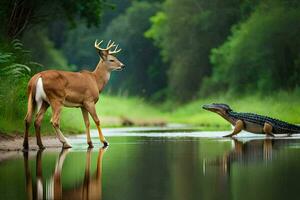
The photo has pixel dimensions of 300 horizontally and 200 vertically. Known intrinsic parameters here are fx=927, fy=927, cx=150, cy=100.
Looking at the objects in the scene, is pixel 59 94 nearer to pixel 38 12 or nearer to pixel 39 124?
pixel 39 124

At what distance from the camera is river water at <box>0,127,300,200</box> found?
11258 millimetres

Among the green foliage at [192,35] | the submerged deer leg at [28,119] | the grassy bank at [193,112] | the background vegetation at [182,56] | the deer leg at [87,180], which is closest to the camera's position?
the deer leg at [87,180]

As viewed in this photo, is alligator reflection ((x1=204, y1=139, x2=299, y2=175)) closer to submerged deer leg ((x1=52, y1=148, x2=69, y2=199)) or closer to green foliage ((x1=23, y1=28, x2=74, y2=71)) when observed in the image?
submerged deer leg ((x1=52, y1=148, x2=69, y2=199))

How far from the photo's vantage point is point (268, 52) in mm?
45875

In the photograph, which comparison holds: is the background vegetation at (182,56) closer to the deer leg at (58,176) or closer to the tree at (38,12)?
the tree at (38,12)

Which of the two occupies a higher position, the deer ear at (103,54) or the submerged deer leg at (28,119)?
the deer ear at (103,54)

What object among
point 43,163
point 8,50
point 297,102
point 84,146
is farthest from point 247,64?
point 43,163

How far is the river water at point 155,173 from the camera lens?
11.3m

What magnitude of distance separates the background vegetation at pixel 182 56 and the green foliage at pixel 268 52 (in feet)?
0.16

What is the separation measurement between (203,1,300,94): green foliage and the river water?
2486 cm

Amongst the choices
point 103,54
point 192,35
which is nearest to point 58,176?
point 103,54

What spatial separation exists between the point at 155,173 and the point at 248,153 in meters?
4.62

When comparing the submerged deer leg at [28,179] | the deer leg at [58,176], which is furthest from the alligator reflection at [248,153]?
the submerged deer leg at [28,179]

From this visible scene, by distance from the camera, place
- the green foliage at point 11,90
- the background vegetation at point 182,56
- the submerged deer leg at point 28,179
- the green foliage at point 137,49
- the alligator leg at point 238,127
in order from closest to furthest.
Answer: the submerged deer leg at point 28,179 < the green foliage at point 11,90 < the alligator leg at point 238,127 < the background vegetation at point 182,56 < the green foliage at point 137,49
